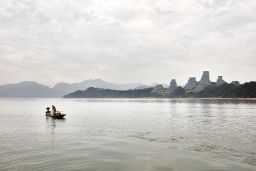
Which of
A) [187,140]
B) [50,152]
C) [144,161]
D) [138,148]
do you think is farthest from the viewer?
[187,140]

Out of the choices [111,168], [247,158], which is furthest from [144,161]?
[247,158]

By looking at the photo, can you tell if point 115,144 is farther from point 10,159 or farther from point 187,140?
point 10,159

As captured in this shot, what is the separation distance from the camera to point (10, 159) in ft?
85.8

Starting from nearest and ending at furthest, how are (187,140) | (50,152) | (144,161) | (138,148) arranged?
(144,161)
(50,152)
(138,148)
(187,140)

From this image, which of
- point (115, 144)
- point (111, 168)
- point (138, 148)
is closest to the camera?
point (111, 168)

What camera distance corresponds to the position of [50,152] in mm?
29141

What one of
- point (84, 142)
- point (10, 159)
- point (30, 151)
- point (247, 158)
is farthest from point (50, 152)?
point (247, 158)

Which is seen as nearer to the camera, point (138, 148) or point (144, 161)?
point (144, 161)

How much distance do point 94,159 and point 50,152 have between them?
231 inches

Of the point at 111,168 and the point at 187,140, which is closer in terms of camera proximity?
the point at 111,168

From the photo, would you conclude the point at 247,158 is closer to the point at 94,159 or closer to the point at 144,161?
the point at 144,161

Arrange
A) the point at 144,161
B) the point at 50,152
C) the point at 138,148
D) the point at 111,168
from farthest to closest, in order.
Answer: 1. the point at 138,148
2. the point at 50,152
3. the point at 144,161
4. the point at 111,168

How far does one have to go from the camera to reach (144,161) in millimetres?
24906

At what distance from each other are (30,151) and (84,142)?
25.4 feet
